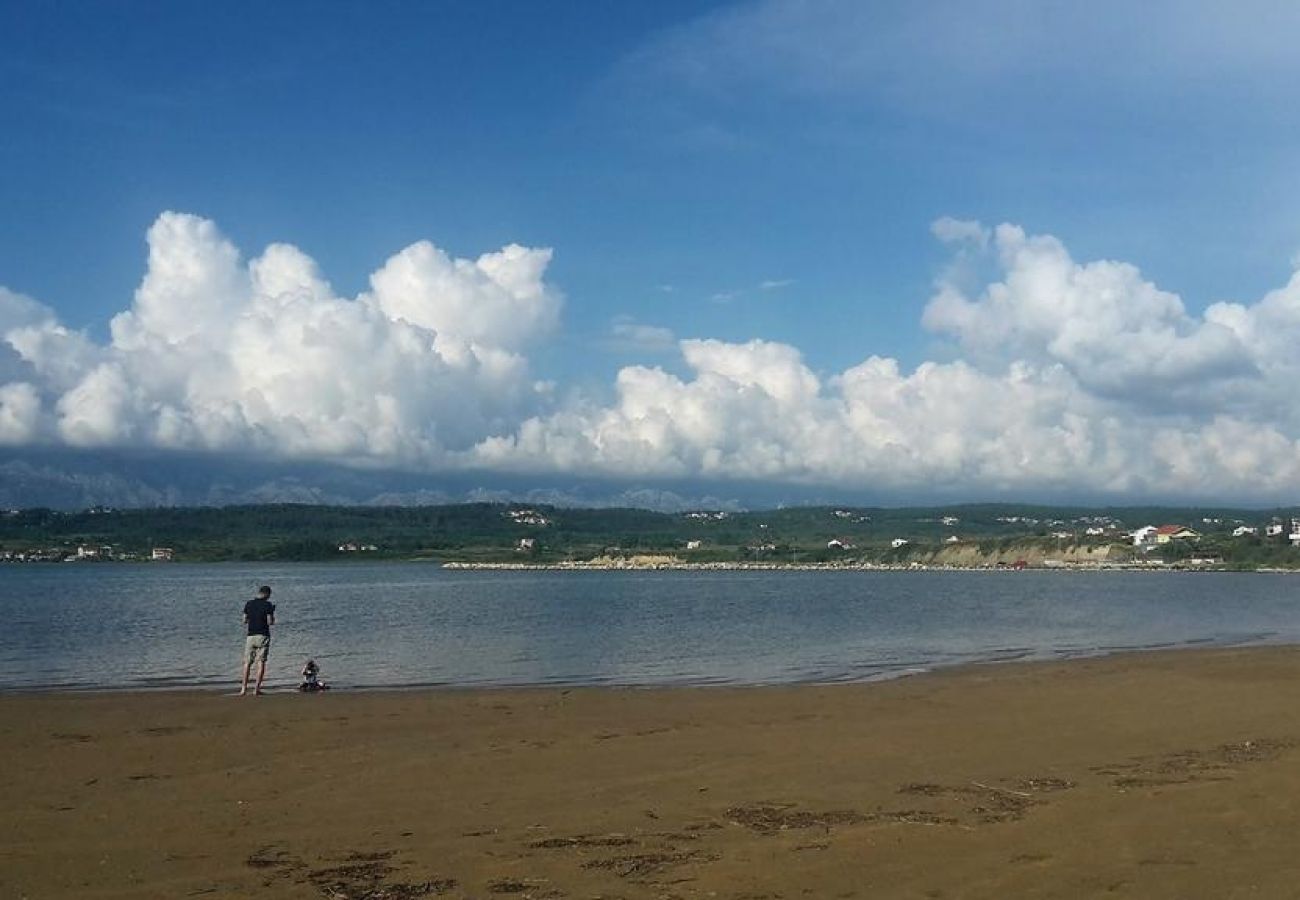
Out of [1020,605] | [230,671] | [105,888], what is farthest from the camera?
[1020,605]

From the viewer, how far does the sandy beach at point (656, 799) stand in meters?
10.1

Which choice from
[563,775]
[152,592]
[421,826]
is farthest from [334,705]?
[152,592]

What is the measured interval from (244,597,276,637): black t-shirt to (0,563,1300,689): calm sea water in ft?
9.75

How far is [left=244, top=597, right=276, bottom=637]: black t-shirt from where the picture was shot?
26969mm

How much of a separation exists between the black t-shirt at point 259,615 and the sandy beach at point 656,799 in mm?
3560

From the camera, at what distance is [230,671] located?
3419cm

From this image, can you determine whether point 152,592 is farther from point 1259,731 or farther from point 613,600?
point 1259,731

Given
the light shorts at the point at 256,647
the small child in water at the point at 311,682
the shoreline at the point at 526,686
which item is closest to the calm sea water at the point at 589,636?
the shoreline at the point at 526,686

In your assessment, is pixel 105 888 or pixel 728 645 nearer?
pixel 105 888

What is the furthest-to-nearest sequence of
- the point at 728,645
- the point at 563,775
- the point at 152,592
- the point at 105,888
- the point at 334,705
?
the point at 152,592, the point at 728,645, the point at 334,705, the point at 563,775, the point at 105,888

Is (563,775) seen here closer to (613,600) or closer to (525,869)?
(525,869)

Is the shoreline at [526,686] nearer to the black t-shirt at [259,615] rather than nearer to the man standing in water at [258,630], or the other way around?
the man standing in water at [258,630]

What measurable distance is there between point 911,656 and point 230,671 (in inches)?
859

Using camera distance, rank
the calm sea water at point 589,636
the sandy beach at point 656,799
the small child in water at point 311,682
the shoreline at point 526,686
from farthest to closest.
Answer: the calm sea water at point 589,636, the shoreline at point 526,686, the small child in water at point 311,682, the sandy beach at point 656,799
